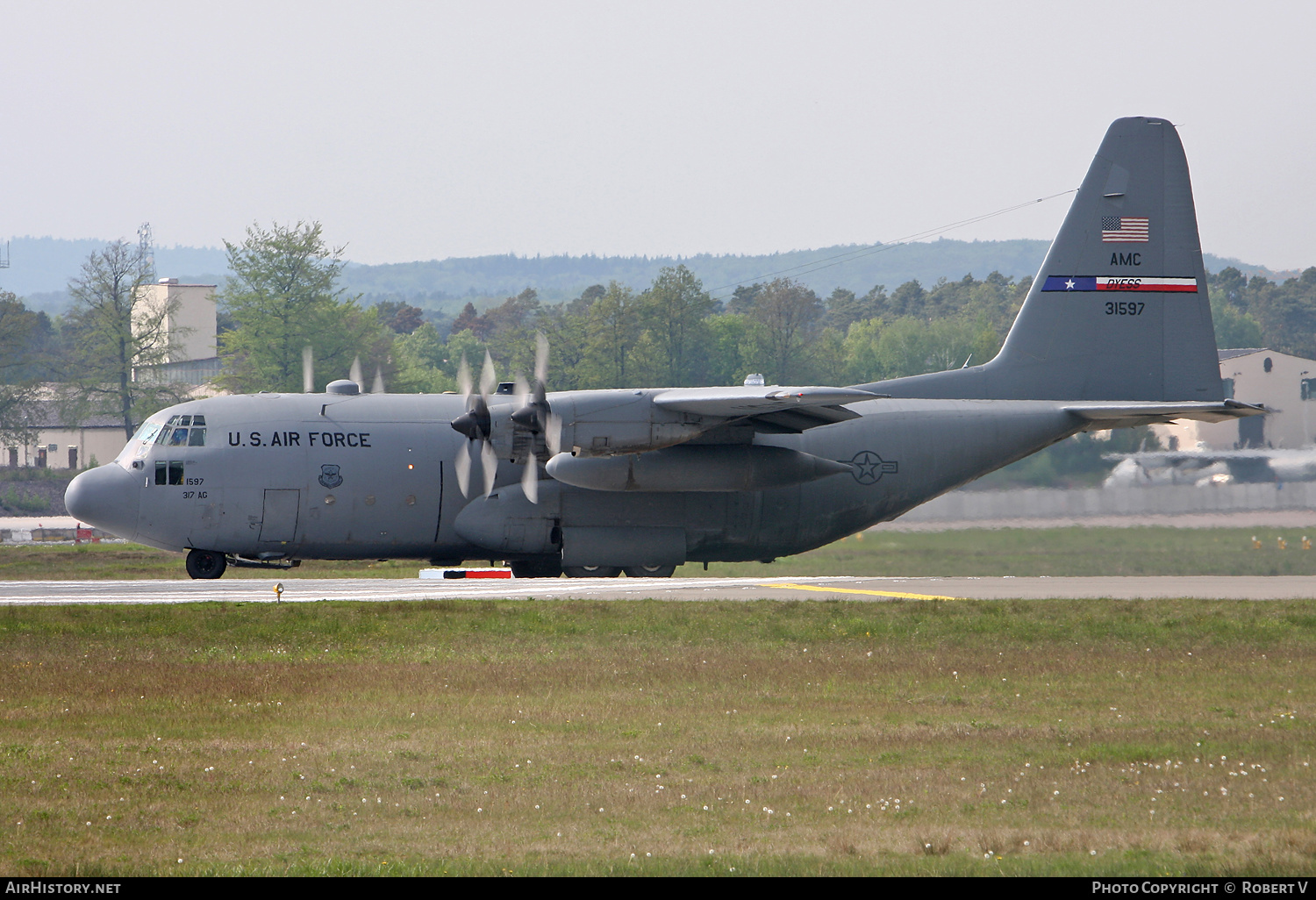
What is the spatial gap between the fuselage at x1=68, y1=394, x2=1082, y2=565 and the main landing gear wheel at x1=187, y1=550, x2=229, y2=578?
0.57 metres

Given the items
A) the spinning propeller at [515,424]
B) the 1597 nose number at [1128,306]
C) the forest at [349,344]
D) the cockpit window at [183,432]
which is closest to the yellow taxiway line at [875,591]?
the spinning propeller at [515,424]

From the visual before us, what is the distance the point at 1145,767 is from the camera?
412 inches

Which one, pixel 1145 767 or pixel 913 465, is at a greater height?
pixel 913 465

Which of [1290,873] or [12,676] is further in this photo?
[12,676]

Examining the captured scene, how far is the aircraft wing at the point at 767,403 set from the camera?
20.3 meters

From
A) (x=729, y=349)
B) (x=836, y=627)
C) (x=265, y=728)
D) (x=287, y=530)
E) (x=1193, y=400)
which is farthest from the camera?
(x=729, y=349)

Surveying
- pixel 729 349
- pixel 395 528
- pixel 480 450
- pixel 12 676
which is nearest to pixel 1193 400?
pixel 480 450

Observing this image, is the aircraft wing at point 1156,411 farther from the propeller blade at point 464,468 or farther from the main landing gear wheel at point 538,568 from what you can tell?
the propeller blade at point 464,468

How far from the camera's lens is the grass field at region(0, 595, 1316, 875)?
810 cm

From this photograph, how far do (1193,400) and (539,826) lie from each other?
21.2 metres

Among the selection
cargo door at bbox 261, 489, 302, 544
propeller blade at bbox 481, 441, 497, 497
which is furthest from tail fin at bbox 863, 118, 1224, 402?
cargo door at bbox 261, 489, 302, 544

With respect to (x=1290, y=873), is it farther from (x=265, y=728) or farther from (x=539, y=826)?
(x=265, y=728)

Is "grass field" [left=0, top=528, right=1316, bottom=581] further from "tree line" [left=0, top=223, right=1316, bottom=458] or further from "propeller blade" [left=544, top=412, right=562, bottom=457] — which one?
"tree line" [left=0, top=223, right=1316, bottom=458]

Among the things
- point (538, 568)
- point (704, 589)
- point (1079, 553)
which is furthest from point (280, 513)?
point (1079, 553)
